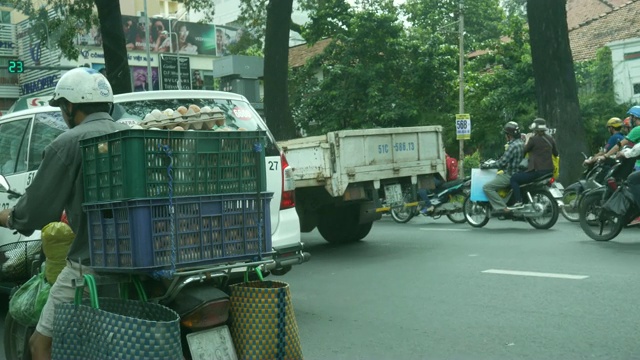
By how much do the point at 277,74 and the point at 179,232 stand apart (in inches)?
656

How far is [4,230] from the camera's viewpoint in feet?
24.2

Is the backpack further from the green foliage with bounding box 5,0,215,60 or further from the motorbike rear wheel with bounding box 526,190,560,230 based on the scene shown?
the green foliage with bounding box 5,0,215,60

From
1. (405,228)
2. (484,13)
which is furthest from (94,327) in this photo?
(484,13)

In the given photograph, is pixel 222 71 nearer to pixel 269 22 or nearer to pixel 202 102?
pixel 269 22

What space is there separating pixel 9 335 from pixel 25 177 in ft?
11.5

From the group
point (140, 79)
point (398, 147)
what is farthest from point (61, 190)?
point (140, 79)

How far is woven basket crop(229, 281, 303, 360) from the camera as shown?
3.27 meters

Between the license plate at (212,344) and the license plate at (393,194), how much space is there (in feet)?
26.6

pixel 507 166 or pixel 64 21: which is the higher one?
pixel 64 21

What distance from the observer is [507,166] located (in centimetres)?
1335

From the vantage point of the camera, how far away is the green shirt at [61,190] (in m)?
3.57

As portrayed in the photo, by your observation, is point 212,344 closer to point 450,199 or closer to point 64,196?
point 64,196

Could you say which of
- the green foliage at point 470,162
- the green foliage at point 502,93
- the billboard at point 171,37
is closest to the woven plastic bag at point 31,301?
the green foliage at point 502,93

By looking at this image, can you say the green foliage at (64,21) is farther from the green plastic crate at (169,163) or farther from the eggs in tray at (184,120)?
the green plastic crate at (169,163)
